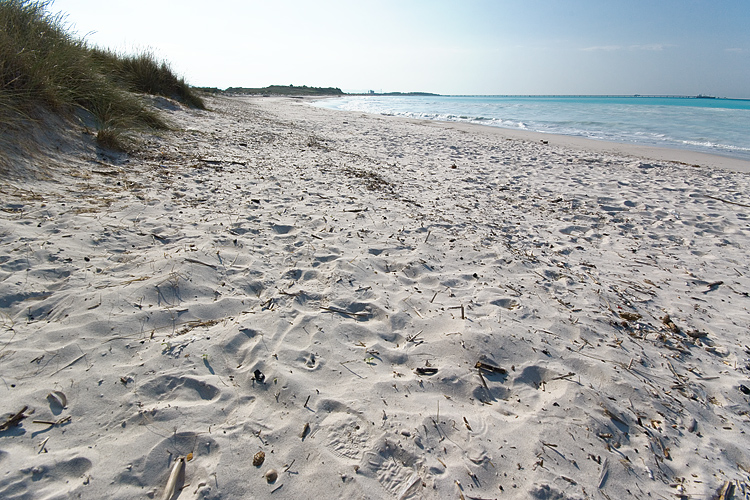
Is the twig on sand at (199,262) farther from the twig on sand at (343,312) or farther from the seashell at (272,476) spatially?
the seashell at (272,476)

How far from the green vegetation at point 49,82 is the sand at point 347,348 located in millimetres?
681

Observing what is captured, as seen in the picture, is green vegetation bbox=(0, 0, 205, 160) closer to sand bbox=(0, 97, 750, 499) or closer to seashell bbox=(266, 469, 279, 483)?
sand bbox=(0, 97, 750, 499)

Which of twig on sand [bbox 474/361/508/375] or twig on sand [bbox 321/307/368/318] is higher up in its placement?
twig on sand [bbox 321/307/368/318]

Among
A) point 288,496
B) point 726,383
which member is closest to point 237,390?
point 288,496

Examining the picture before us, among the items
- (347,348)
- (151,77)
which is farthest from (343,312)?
(151,77)

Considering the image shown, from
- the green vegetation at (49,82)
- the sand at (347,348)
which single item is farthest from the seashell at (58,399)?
the green vegetation at (49,82)

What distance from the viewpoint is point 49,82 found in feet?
15.5

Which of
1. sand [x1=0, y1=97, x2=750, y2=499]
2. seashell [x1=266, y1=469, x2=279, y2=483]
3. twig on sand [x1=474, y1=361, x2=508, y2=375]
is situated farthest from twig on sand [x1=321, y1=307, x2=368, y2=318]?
seashell [x1=266, y1=469, x2=279, y2=483]

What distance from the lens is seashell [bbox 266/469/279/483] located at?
145 centimetres

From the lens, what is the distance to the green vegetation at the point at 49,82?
4160mm

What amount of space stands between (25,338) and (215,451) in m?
1.25

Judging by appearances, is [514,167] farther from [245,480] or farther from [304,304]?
[245,480]

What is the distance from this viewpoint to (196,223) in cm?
345

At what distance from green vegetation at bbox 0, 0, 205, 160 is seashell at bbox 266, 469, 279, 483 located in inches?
Result: 174
